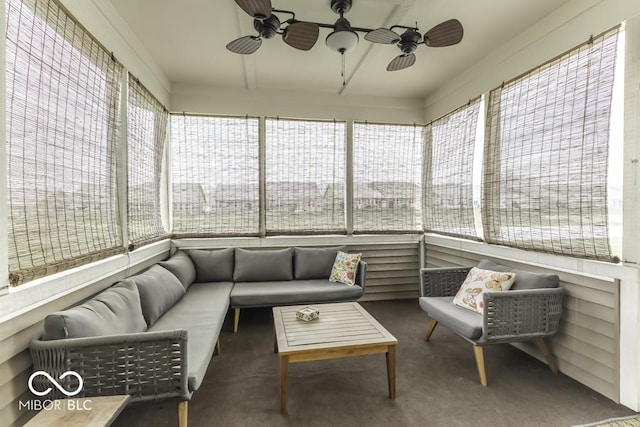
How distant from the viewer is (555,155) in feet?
8.16

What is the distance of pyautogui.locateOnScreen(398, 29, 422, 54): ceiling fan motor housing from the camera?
238 centimetres

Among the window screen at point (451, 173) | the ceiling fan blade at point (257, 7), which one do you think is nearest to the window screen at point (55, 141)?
the ceiling fan blade at point (257, 7)

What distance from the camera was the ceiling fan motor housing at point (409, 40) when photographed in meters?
2.38

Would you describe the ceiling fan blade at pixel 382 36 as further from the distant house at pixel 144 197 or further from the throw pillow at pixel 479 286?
the distant house at pixel 144 197

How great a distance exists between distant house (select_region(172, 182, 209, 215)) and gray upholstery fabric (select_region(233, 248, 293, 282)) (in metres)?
0.79

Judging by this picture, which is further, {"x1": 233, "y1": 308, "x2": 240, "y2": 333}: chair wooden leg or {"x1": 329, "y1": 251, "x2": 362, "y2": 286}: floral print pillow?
{"x1": 329, "y1": 251, "x2": 362, "y2": 286}: floral print pillow

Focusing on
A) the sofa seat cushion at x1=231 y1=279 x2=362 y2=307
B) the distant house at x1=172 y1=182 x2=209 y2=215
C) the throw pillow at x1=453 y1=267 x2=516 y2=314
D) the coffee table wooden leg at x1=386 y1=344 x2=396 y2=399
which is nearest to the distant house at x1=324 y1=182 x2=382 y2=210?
the sofa seat cushion at x1=231 y1=279 x2=362 y2=307

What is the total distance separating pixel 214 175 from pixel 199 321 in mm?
2166

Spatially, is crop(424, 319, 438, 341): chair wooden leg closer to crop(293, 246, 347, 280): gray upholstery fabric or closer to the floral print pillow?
the floral print pillow

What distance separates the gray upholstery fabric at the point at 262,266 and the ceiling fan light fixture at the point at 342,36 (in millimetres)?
2474

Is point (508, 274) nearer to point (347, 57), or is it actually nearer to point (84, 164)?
point (347, 57)

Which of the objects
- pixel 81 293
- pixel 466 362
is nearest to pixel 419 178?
pixel 466 362

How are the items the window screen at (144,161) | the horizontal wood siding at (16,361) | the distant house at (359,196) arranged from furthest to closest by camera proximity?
the distant house at (359,196), the window screen at (144,161), the horizontal wood siding at (16,361)

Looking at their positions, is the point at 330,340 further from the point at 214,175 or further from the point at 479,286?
the point at 214,175
